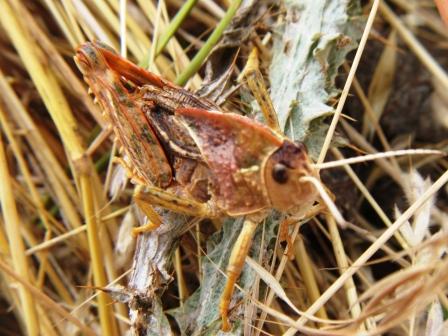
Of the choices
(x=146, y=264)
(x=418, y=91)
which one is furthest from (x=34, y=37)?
(x=418, y=91)

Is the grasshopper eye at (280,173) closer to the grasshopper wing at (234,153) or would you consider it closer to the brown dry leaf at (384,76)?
the grasshopper wing at (234,153)

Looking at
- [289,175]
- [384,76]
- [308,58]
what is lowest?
[384,76]

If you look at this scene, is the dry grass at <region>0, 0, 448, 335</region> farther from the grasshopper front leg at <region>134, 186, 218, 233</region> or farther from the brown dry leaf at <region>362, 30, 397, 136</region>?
the grasshopper front leg at <region>134, 186, 218, 233</region>

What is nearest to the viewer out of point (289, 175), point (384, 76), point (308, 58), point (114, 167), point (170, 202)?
point (289, 175)

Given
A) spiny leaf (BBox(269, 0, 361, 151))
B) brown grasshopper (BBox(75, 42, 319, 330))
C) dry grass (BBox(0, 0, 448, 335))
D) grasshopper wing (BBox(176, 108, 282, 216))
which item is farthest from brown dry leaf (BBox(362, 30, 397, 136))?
grasshopper wing (BBox(176, 108, 282, 216))

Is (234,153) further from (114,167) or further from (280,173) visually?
(114,167)

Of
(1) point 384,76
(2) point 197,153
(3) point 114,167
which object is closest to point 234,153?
(2) point 197,153

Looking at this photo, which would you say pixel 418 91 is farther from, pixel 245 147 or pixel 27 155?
pixel 27 155
